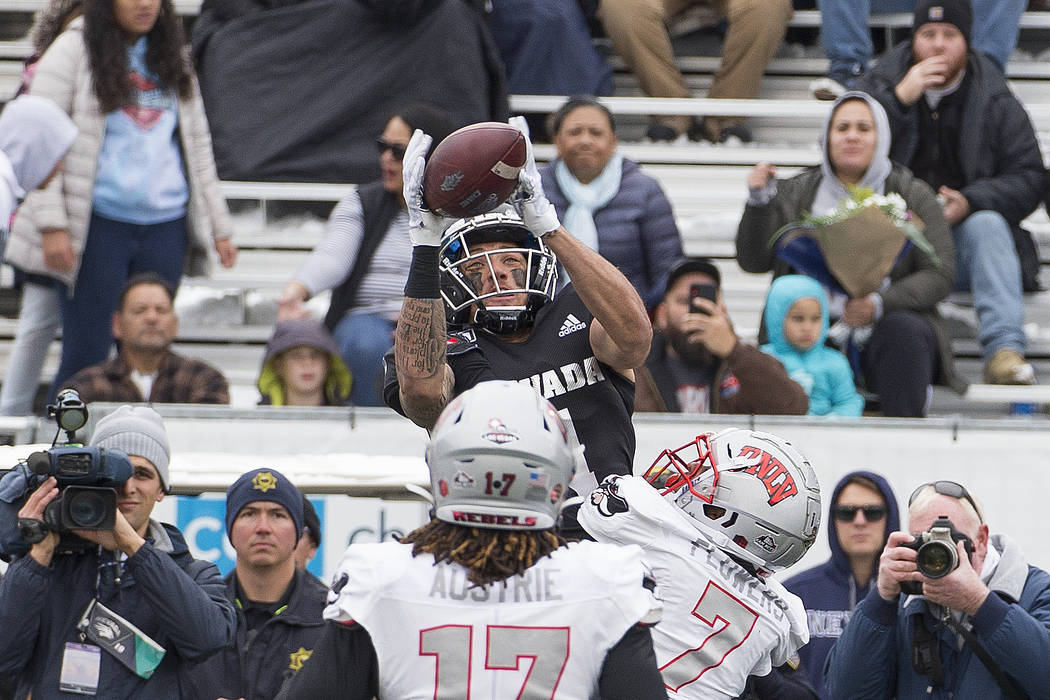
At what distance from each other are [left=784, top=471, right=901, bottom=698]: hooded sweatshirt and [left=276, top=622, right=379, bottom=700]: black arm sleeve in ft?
10.1

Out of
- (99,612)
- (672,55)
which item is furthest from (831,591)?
(672,55)

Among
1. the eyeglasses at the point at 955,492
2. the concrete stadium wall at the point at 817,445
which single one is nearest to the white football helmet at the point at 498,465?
the eyeglasses at the point at 955,492

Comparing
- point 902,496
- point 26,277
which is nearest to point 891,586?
point 902,496

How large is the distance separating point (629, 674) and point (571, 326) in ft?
4.63

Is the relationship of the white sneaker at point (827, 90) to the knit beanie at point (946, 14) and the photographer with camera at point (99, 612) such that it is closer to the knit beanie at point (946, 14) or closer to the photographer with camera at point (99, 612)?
the knit beanie at point (946, 14)

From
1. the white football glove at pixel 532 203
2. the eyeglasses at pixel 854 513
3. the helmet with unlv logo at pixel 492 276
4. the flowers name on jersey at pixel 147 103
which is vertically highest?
the flowers name on jersey at pixel 147 103

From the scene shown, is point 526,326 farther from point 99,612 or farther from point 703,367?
point 703,367

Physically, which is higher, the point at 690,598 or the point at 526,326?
the point at 526,326

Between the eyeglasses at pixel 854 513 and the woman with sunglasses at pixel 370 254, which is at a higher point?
the woman with sunglasses at pixel 370 254

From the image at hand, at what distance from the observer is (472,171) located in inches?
152

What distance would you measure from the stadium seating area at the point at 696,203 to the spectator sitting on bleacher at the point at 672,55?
0.45ft

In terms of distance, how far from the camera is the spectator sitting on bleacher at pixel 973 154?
27.1ft

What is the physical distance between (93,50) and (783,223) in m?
3.11

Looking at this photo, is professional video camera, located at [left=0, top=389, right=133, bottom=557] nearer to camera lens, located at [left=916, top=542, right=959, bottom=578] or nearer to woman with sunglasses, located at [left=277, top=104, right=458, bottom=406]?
camera lens, located at [left=916, top=542, right=959, bottom=578]
